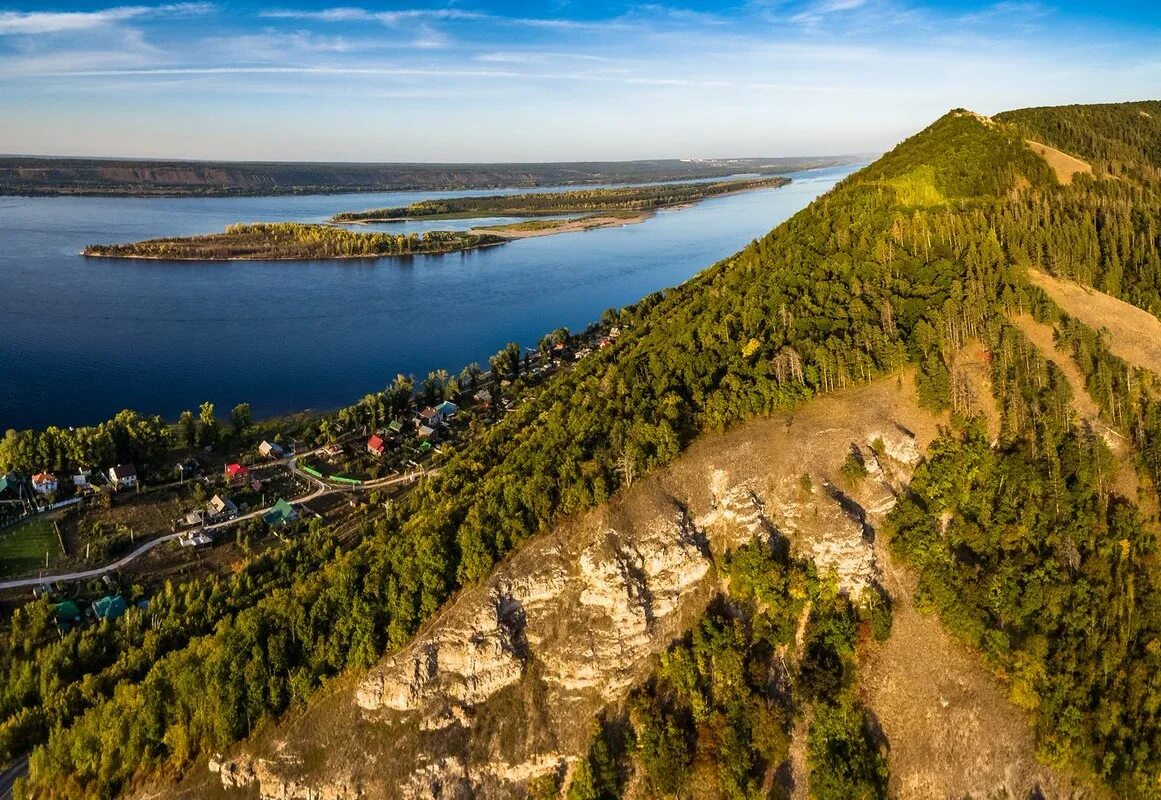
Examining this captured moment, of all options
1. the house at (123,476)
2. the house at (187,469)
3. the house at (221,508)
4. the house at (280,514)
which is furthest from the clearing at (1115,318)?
the house at (123,476)

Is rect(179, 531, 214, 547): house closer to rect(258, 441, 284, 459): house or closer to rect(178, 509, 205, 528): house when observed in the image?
rect(178, 509, 205, 528): house

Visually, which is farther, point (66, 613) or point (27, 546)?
point (27, 546)

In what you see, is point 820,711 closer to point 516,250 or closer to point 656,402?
point 656,402

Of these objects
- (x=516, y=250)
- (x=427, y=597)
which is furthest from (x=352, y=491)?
(x=516, y=250)

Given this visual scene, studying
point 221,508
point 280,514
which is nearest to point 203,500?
point 221,508

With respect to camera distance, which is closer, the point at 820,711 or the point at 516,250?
the point at 820,711

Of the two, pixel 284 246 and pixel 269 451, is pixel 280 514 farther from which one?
pixel 284 246

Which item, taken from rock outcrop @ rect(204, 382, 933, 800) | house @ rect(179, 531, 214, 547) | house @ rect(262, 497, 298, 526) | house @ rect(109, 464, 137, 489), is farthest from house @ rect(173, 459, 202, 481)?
rock outcrop @ rect(204, 382, 933, 800)
